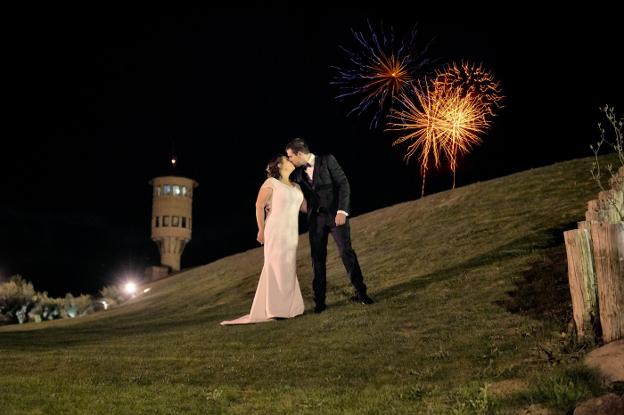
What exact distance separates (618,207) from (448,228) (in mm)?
14624

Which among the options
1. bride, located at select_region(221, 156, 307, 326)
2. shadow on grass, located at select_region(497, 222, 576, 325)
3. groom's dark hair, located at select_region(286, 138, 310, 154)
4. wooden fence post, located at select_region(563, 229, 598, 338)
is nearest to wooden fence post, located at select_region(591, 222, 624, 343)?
wooden fence post, located at select_region(563, 229, 598, 338)

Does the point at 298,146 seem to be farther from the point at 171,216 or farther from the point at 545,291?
the point at 171,216

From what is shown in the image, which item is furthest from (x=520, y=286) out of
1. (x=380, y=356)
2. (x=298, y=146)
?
(x=298, y=146)

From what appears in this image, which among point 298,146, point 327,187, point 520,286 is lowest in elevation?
point 520,286

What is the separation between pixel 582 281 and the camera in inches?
311

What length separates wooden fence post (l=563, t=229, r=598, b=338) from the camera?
7.78 metres

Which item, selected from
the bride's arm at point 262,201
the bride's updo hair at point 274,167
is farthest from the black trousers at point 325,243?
the bride's updo hair at point 274,167

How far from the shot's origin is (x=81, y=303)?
154 feet

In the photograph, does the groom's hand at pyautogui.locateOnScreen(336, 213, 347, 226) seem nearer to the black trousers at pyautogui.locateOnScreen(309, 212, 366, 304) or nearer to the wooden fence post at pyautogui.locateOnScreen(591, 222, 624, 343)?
the black trousers at pyautogui.locateOnScreen(309, 212, 366, 304)

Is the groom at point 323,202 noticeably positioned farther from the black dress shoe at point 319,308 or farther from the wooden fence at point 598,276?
the wooden fence at point 598,276

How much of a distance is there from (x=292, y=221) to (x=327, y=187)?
1.20 meters

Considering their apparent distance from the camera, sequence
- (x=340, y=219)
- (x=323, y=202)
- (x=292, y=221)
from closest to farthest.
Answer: (x=340, y=219), (x=323, y=202), (x=292, y=221)

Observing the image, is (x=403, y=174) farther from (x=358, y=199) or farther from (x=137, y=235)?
(x=137, y=235)

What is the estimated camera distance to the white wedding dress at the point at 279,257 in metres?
13.0
